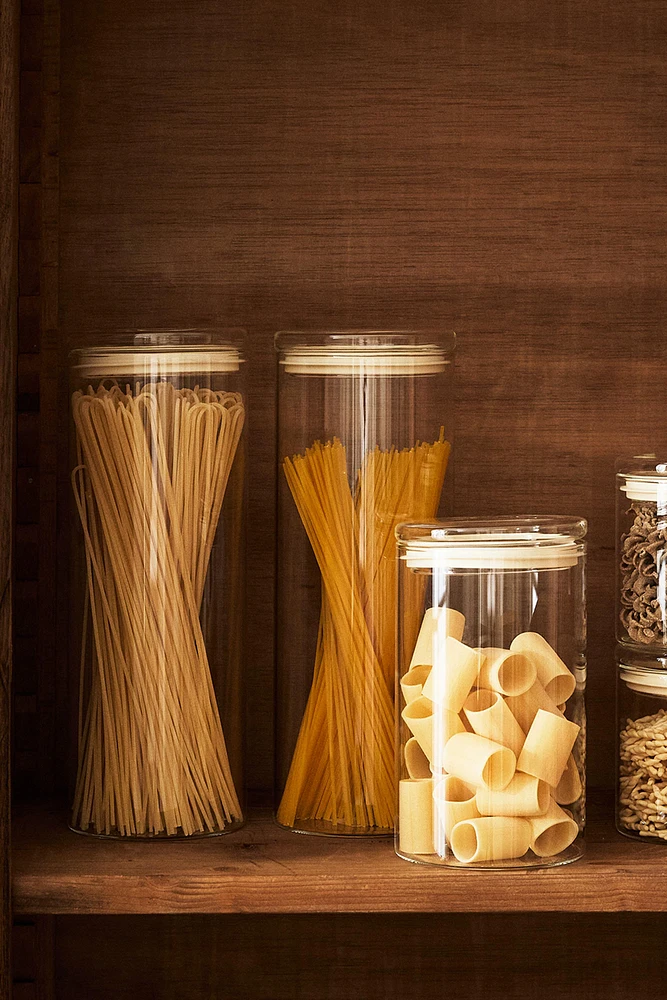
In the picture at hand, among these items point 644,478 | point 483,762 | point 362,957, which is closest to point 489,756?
point 483,762

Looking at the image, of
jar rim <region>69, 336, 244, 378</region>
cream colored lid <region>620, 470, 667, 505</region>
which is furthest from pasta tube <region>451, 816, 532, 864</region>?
jar rim <region>69, 336, 244, 378</region>

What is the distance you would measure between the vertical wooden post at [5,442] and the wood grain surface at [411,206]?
0.21 meters

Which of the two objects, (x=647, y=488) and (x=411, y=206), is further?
(x=411, y=206)

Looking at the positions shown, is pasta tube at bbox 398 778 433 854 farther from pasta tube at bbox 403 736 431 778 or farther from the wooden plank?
the wooden plank

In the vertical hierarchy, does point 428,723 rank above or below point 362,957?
above

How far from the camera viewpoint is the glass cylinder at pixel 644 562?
0.75 metres

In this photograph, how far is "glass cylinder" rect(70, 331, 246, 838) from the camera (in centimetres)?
73

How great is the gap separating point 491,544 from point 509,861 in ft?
0.62

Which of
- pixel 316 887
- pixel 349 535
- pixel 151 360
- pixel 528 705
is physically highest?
pixel 151 360

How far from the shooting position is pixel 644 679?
756 millimetres

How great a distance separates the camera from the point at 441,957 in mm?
908

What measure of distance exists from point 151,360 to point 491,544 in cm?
25

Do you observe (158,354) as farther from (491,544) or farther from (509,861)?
(509,861)

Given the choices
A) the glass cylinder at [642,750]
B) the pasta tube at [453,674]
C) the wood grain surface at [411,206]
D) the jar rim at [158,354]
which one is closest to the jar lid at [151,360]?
the jar rim at [158,354]
